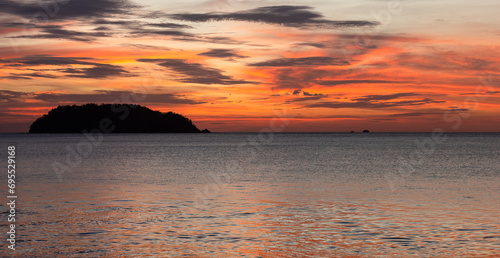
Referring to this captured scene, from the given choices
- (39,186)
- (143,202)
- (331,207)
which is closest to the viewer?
(331,207)

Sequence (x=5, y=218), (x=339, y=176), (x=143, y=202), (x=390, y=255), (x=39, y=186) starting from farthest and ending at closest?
(x=339, y=176) → (x=39, y=186) → (x=143, y=202) → (x=5, y=218) → (x=390, y=255)

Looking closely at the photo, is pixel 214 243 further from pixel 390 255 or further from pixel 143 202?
pixel 143 202

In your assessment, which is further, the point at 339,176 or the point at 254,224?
the point at 339,176

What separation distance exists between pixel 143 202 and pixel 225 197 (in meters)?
5.33

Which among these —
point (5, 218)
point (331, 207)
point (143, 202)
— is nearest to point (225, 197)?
point (143, 202)

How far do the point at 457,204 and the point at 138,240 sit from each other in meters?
19.0

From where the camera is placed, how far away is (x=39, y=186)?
1630 inches

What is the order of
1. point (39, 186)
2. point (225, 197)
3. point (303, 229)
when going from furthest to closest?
point (39, 186)
point (225, 197)
point (303, 229)

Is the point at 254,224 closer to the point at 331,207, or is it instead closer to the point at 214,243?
the point at 214,243

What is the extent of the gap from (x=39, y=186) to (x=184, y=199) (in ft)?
47.7

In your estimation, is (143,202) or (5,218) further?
(143,202)

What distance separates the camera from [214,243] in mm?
20000

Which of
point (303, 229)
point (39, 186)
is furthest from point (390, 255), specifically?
point (39, 186)

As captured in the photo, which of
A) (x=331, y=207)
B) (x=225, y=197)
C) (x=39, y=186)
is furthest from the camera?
(x=39, y=186)
